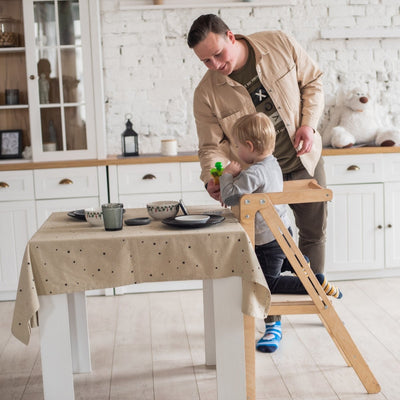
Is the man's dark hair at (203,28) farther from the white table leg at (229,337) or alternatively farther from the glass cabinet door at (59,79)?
the glass cabinet door at (59,79)

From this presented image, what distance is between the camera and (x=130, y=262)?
95.7 inches

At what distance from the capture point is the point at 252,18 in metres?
4.91

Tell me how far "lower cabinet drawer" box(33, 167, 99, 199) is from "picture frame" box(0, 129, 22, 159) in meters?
0.48

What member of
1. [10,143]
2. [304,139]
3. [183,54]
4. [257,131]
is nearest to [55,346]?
[257,131]

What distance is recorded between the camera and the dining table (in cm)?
241

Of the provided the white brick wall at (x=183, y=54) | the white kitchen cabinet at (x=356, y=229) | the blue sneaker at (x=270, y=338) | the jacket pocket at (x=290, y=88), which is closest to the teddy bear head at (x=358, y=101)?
the white brick wall at (x=183, y=54)

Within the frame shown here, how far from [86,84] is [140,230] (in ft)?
7.20

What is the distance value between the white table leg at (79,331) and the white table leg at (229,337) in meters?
Result: 0.83

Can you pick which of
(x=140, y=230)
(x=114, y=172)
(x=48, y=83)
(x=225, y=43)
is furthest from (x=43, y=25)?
(x=140, y=230)

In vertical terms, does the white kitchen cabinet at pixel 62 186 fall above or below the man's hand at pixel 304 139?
below

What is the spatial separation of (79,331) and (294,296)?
102 centimetres

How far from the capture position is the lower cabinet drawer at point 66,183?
14.6 feet

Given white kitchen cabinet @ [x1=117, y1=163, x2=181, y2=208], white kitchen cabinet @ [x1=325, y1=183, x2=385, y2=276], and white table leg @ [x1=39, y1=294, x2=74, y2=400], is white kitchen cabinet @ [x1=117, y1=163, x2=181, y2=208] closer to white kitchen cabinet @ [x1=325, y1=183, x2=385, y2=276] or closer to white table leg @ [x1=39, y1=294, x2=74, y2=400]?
white kitchen cabinet @ [x1=325, y1=183, x2=385, y2=276]

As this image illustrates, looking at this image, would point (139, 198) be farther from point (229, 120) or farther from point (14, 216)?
point (229, 120)
